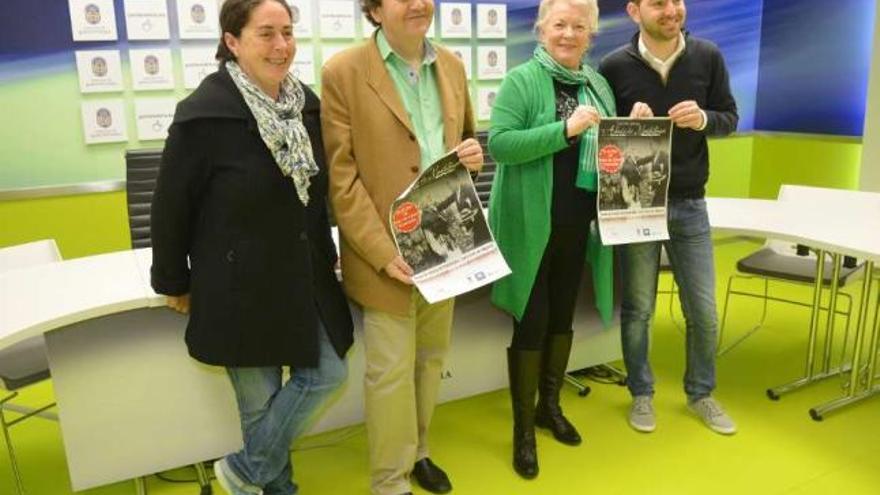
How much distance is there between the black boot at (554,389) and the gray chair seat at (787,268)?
49.4 inches

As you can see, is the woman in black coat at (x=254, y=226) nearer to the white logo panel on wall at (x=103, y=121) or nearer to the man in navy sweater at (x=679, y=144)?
the man in navy sweater at (x=679, y=144)

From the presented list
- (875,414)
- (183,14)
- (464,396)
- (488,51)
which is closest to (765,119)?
(488,51)

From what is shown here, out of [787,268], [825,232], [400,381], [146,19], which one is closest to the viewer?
[400,381]

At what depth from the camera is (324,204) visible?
6.32 ft

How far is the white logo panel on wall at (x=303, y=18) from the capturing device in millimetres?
3986

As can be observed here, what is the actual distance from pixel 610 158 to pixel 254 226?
1152 mm

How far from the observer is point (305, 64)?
409 centimetres

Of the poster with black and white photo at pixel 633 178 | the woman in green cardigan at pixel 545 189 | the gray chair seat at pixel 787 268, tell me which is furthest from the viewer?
the gray chair seat at pixel 787 268

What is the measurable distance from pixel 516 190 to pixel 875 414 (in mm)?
1873

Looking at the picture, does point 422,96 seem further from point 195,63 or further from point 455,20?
point 455,20

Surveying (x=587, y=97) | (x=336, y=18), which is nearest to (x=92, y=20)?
(x=336, y=18)

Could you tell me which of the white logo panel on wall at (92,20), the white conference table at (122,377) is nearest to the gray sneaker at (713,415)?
the white conference table at (122,377)

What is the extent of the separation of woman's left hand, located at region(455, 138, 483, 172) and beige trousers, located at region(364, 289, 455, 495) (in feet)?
1.36

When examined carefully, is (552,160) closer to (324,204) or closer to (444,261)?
(444,261)
